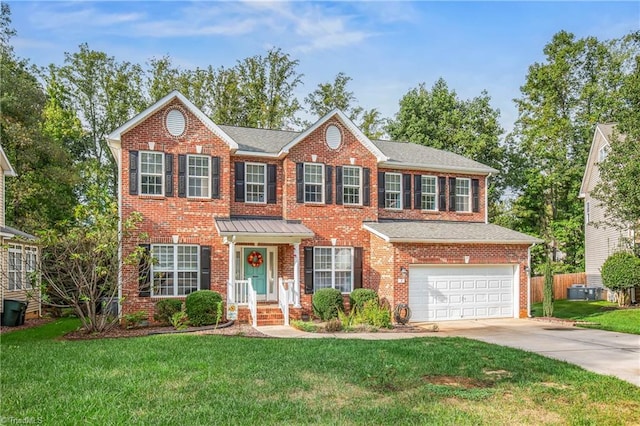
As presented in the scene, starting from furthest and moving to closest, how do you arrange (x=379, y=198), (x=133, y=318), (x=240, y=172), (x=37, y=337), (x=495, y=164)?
(x=495, y=164)
(x=379, y=198)
(x=240, y=172)
(x=133, y=318)
(x=37, y=337)

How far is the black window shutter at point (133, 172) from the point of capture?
17.6m

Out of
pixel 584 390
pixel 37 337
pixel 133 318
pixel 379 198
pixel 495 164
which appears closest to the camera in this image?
pixel 584 390

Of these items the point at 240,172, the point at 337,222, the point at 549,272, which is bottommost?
the point at 549,272

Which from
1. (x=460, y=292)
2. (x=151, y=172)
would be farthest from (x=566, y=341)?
(x=151, y=172)

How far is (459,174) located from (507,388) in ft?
48.3

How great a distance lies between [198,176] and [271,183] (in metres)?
2.75

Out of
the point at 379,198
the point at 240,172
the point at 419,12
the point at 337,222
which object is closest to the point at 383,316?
the point at 337,222

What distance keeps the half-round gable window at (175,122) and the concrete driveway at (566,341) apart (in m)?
10.8

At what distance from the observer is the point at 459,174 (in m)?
22.4

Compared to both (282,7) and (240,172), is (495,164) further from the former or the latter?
(282,7)

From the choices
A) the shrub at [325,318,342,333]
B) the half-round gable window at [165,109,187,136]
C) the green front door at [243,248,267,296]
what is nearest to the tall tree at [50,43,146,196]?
the half-round gable window at [165,109,187,136]

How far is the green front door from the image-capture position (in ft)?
63.0

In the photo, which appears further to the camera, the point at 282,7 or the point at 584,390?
the point at 282,7

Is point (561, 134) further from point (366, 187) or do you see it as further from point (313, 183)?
point (313, 183)
